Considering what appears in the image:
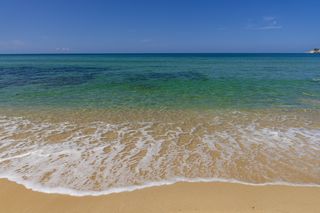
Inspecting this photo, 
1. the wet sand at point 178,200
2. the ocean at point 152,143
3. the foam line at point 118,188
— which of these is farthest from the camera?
the ocean at point 152,143

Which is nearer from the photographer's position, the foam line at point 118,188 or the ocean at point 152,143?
the foam line at point 118,188

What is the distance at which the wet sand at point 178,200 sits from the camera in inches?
127

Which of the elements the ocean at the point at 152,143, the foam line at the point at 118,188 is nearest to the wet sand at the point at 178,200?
the foam line at the point at 118,188

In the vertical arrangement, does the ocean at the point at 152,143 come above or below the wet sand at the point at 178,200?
above

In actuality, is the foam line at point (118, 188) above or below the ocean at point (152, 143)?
below

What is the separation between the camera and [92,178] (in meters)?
4.05

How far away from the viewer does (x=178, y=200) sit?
3436mm

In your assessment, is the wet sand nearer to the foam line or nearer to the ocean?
the foam line

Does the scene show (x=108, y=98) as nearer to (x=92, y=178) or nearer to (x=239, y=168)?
(x=92, y=178)

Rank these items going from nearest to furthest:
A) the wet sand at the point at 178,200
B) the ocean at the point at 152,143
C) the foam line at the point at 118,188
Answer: the wet sand at the point at 178,200 < the foam line at the point at 118,188 < the ocean at the point at 152,143

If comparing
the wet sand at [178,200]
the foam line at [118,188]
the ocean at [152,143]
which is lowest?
the wet sand at [178,200]

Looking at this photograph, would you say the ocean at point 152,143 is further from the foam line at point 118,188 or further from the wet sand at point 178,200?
the wet sand at point 178,200

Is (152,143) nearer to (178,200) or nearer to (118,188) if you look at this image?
(118,188)

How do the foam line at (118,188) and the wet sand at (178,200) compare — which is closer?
the wet sand at (178,200)
